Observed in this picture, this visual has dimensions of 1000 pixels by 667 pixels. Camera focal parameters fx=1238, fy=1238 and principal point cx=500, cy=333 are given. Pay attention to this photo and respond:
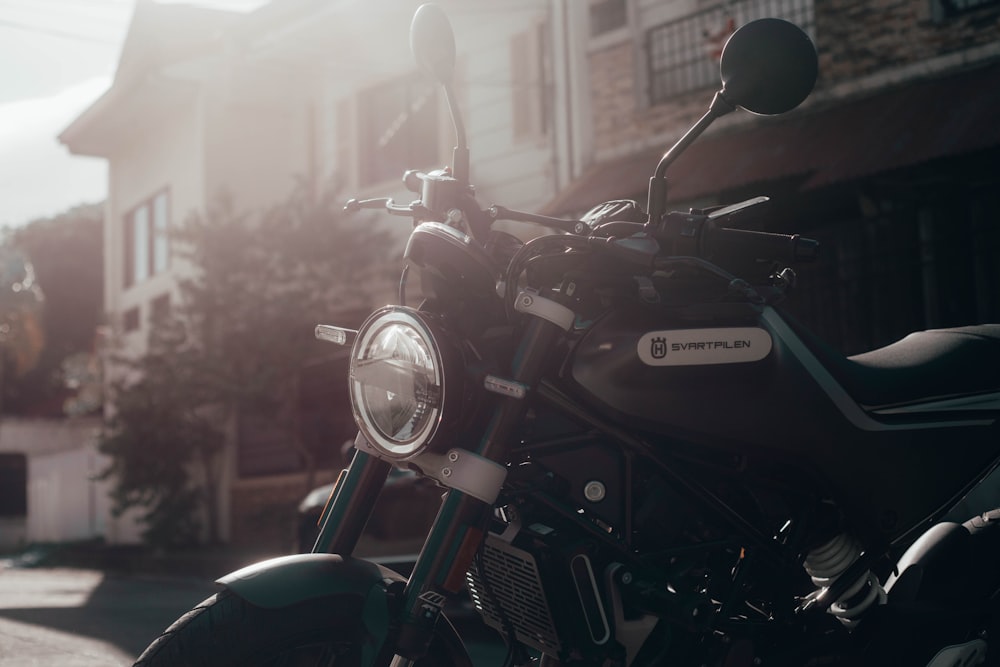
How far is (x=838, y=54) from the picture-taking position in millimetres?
11812

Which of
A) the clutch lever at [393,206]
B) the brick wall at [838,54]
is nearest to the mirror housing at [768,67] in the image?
the clutch lever at [393,206]

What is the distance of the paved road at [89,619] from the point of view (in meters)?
6.25

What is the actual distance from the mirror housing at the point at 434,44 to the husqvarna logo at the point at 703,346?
2.57ft

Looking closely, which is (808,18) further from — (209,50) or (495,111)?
(209,50)

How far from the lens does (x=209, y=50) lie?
19203 millimetres

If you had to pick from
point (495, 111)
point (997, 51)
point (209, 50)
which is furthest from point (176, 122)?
point (997, 51)

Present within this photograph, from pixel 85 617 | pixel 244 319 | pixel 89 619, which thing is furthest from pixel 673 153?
pixel 244 319

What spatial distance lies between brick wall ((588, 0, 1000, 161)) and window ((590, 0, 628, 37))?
49 cm

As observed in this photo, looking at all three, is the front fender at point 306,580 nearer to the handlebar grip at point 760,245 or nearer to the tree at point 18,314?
the handlebar grip at point 760,245

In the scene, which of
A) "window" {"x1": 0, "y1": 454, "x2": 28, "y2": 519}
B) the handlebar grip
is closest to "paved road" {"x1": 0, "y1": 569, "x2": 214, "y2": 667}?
the handlebar grip

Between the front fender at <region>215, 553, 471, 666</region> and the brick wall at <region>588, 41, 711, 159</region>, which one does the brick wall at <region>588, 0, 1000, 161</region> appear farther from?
the front fender at <region>215, 553, 471, 666</region>

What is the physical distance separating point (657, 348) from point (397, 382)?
52cm

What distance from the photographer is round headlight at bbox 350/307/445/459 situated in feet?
7.69

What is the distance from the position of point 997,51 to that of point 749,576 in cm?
930
